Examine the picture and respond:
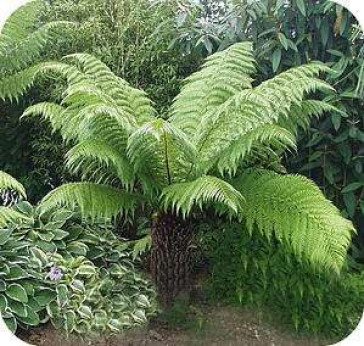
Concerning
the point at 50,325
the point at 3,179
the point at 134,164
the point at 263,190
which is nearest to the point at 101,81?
the point at 134,164

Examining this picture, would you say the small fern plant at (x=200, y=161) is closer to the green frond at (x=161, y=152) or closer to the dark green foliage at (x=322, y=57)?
the green frond at (x=161, y=152)

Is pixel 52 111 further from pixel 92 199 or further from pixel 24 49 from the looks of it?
pixel 24 49

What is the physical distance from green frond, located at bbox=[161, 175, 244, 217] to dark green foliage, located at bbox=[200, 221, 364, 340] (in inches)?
12.8

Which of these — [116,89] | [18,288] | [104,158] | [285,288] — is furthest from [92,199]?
[285,288]

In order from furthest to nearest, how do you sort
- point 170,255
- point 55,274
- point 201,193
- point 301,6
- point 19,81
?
point 19,81, point 301,6, point 170,255, point 55,274, point 201,193

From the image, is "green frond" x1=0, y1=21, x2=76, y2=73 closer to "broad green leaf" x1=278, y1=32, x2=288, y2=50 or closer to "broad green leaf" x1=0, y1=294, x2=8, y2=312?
"broad green leaf" x1=278, y1=32, x2=288, y2=50

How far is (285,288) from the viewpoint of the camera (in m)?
2.69

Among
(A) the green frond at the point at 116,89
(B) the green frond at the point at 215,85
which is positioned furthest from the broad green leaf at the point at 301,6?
(A) the green frond at the point at 116,89

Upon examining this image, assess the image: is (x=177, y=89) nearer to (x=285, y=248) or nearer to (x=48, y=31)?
(x=48, y=31)

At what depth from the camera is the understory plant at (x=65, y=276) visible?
245cm

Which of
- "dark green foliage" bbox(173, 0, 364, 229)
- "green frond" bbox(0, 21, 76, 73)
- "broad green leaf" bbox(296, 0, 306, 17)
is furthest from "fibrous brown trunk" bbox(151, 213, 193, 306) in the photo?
"green frond" bbox(0, 21, 76, 73)

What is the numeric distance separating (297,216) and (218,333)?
61cm

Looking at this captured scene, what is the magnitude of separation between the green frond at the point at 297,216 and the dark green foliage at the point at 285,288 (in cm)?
9

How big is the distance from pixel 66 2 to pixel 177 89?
0.89 meters
